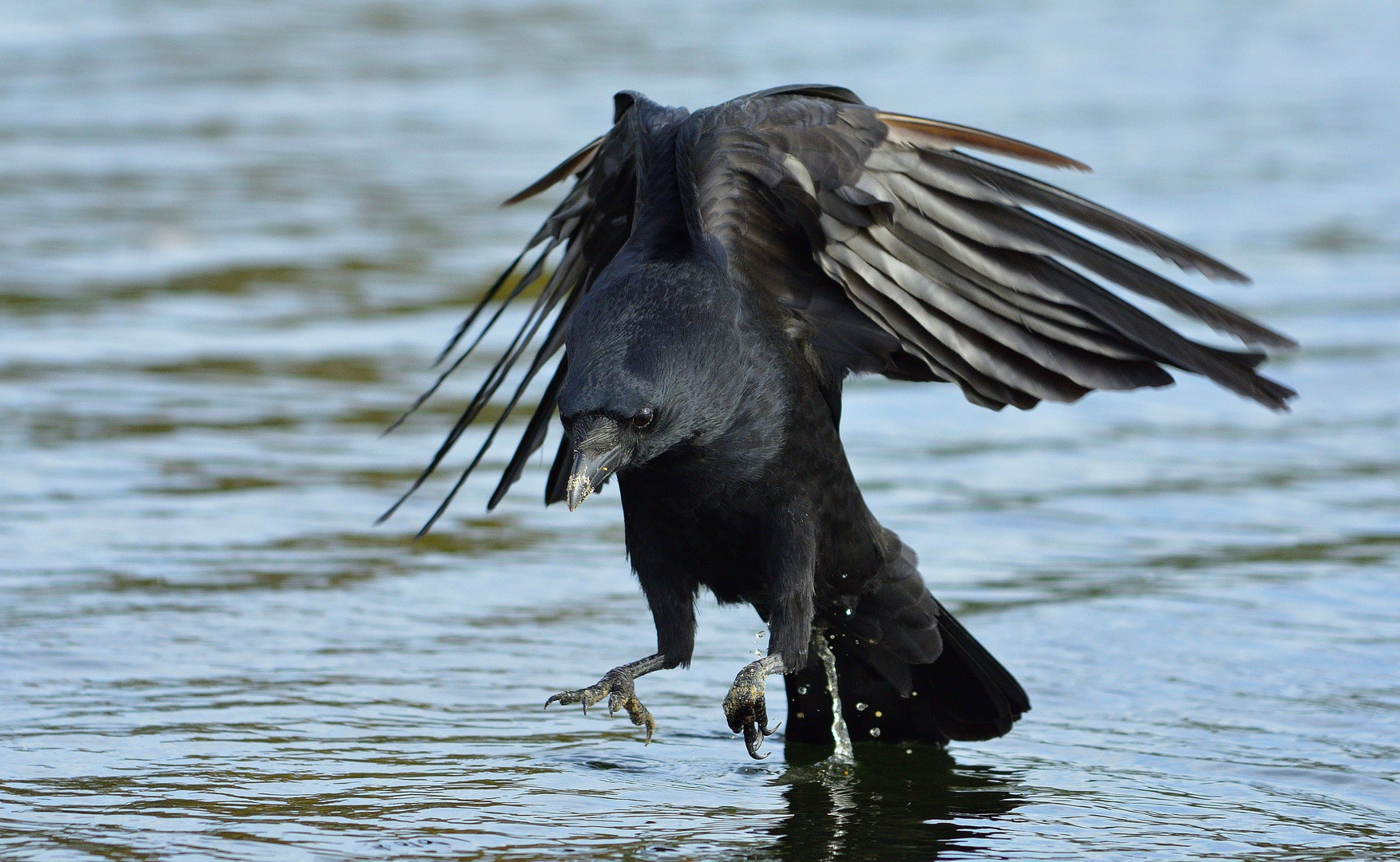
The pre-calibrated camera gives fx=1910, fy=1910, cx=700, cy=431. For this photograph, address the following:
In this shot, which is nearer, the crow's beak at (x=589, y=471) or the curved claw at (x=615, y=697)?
the crow's beak at (x=589, y=471)

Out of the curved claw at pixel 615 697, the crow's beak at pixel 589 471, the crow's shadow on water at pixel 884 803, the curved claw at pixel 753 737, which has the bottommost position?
the crow's shadow on water at pixel 884 803

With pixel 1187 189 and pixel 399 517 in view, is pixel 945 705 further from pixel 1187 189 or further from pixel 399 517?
pixel 1187 189

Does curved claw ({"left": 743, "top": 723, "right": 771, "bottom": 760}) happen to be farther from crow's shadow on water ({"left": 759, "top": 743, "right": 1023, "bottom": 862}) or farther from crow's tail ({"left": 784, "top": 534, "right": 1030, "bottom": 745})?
crow's tail ({"left": 784, "top": 534, "right": 1030, "bottom": 745})

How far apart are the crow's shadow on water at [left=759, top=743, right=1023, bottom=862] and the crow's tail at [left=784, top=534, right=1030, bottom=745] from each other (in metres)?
0.07

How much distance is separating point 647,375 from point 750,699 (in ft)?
2.90

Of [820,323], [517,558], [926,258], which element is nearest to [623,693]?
[820,323]

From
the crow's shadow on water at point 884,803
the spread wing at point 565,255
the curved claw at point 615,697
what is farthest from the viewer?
the spread wing at point 565,255

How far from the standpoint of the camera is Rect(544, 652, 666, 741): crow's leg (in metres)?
4.67

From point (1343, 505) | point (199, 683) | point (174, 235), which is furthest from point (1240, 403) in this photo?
point (174, 235)

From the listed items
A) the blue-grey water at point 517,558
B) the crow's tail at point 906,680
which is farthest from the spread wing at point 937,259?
the blue-grey water at point 517,558

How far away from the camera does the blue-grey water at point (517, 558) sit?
4.57 m

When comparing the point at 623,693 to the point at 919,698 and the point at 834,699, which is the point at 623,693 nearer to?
the point at 834,699

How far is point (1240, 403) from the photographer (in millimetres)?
9000

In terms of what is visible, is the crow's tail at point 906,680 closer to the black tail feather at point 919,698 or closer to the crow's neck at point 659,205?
the black tail feather at point 919,698
